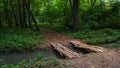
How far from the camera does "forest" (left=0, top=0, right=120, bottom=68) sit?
8.18 metres

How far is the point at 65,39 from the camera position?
1473cm

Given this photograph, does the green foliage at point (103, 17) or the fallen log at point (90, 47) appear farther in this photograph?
the green foliage at point (103, 17)

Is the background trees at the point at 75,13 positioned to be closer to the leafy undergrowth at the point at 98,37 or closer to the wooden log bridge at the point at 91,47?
the leafy undergrowth at the point at 98,37

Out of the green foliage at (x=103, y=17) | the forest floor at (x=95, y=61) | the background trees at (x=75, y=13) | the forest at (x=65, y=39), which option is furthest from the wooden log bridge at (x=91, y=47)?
the green foliage at (x=103, y=17)

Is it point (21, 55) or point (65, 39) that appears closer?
point (21, 55)

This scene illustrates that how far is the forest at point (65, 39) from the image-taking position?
8.18m

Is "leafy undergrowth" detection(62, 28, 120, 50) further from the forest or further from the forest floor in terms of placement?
the forest floor

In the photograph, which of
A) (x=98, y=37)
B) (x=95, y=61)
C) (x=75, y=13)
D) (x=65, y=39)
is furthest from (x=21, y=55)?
(x=75, y=13)

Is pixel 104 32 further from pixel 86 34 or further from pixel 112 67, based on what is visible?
pixel 112 67

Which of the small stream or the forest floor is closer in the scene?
the forest floor

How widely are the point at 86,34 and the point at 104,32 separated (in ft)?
6.02

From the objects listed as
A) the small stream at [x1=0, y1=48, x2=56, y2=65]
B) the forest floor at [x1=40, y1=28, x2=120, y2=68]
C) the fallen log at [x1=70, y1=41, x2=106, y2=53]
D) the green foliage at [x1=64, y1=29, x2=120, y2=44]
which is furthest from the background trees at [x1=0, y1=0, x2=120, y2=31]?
the forest floor at [x1=40, y1=28, x2=120, y2=68]


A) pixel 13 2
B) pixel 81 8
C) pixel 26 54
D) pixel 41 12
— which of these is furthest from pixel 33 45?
pixel 41 12

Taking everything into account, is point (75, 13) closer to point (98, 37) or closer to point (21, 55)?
point (98, 37)
